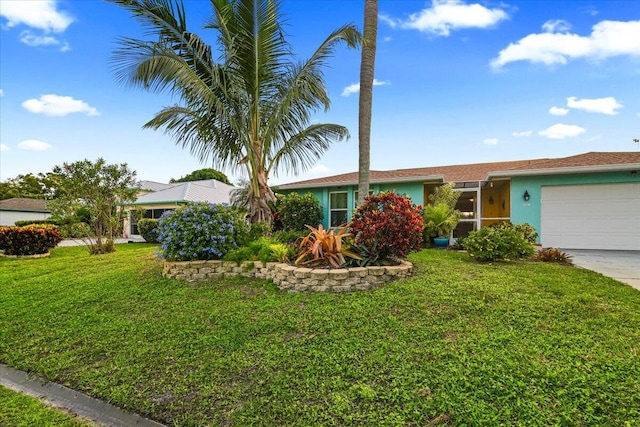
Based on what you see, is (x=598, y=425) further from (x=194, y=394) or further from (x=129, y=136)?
(x=129, y=136)

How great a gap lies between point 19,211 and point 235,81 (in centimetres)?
3696

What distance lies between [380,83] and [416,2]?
104 inches

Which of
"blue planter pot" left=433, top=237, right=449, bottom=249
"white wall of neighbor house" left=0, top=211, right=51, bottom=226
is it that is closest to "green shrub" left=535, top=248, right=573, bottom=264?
"blue planter pot" left=433, top=237, right=449, bottom=249

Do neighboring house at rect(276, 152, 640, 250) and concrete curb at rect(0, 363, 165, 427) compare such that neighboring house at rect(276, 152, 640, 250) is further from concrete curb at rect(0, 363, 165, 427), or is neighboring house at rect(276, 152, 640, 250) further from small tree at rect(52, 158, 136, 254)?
concrete curb at rect(0, 363, 165, 427)

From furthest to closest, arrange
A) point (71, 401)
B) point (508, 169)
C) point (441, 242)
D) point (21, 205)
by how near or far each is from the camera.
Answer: point (21, 205)
point (508, 169)
point (441, 242)
point (71, 401)

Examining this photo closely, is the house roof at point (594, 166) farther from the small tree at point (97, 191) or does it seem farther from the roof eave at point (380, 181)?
the small tree at point (97, 191)

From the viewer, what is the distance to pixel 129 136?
13086mm

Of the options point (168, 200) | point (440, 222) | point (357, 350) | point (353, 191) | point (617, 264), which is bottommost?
point (357, 350)

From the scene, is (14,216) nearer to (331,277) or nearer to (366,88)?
(366,88)

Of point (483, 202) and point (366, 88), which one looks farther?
point (483, 202)

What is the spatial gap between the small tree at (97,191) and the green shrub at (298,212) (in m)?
6.25

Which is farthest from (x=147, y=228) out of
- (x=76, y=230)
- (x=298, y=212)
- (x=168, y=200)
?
(x=298, y=212)

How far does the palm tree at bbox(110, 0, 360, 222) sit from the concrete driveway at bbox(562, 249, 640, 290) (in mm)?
7206

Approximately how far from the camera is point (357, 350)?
11.1 feet
